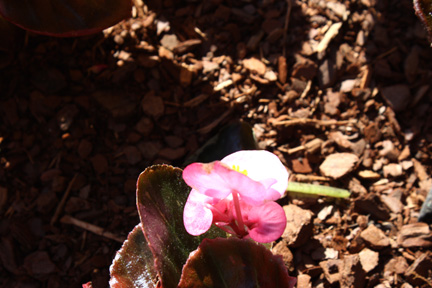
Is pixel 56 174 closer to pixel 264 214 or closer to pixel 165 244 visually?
pixel 165 244

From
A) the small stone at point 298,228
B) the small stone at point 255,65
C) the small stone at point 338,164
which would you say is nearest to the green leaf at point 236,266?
the small stone at point 298,228

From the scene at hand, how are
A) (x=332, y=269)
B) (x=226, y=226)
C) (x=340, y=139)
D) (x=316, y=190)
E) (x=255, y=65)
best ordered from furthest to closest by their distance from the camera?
1. (x=255, y=65)
2. (x=340, y=139)
3. (x=316, y=190)
4. (x=332, y=269)
5. (x=226, y=226)

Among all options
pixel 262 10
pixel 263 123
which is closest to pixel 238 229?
pixel 263 123

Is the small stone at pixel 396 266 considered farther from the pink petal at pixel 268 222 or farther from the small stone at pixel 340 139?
the pink petal at pixel 268 222

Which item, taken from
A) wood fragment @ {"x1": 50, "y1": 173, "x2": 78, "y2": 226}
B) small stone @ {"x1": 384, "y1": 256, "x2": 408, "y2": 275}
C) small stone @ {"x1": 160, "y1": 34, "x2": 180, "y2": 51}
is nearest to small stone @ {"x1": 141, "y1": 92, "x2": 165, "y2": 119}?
small stone @ {"x1": 160, "y1": 34, "x2": 180, "y2": 51}

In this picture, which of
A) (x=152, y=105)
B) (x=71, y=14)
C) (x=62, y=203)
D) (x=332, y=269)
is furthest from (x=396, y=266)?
(x=71, y=14)

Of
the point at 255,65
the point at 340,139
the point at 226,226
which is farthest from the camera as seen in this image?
the point at 255,65

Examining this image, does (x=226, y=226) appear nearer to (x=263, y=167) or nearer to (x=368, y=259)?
(x=263, y=167)
